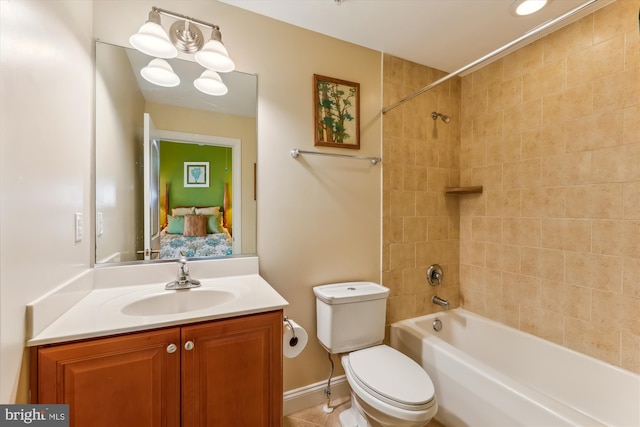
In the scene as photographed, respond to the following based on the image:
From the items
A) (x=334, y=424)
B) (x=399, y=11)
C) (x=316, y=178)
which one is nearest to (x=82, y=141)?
(x=316, y=178)

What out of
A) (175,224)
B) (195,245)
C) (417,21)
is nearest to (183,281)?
(195,245)

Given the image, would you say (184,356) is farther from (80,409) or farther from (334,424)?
(334,424)

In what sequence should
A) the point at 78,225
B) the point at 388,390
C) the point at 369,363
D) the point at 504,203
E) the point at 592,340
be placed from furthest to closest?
the point at 504,203, the point at 592,340, the point at 369,363, the point at 388,390, the point at 78,225

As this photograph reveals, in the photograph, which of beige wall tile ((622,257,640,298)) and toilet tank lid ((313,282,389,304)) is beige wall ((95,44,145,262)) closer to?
toilet tank lid ((313,282,389,304))

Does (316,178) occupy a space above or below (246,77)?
below

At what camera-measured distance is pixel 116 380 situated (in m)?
0.91

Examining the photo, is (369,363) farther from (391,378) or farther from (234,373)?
(234,373)

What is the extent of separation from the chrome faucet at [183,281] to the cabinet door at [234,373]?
41cm

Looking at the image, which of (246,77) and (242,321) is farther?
(246,77)

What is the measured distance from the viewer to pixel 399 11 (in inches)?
62.6

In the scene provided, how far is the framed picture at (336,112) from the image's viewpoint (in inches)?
70.2

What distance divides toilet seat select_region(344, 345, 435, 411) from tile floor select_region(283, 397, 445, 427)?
17.2 inches

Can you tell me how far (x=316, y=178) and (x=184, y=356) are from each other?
3.90ft

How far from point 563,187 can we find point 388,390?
1610 mm
